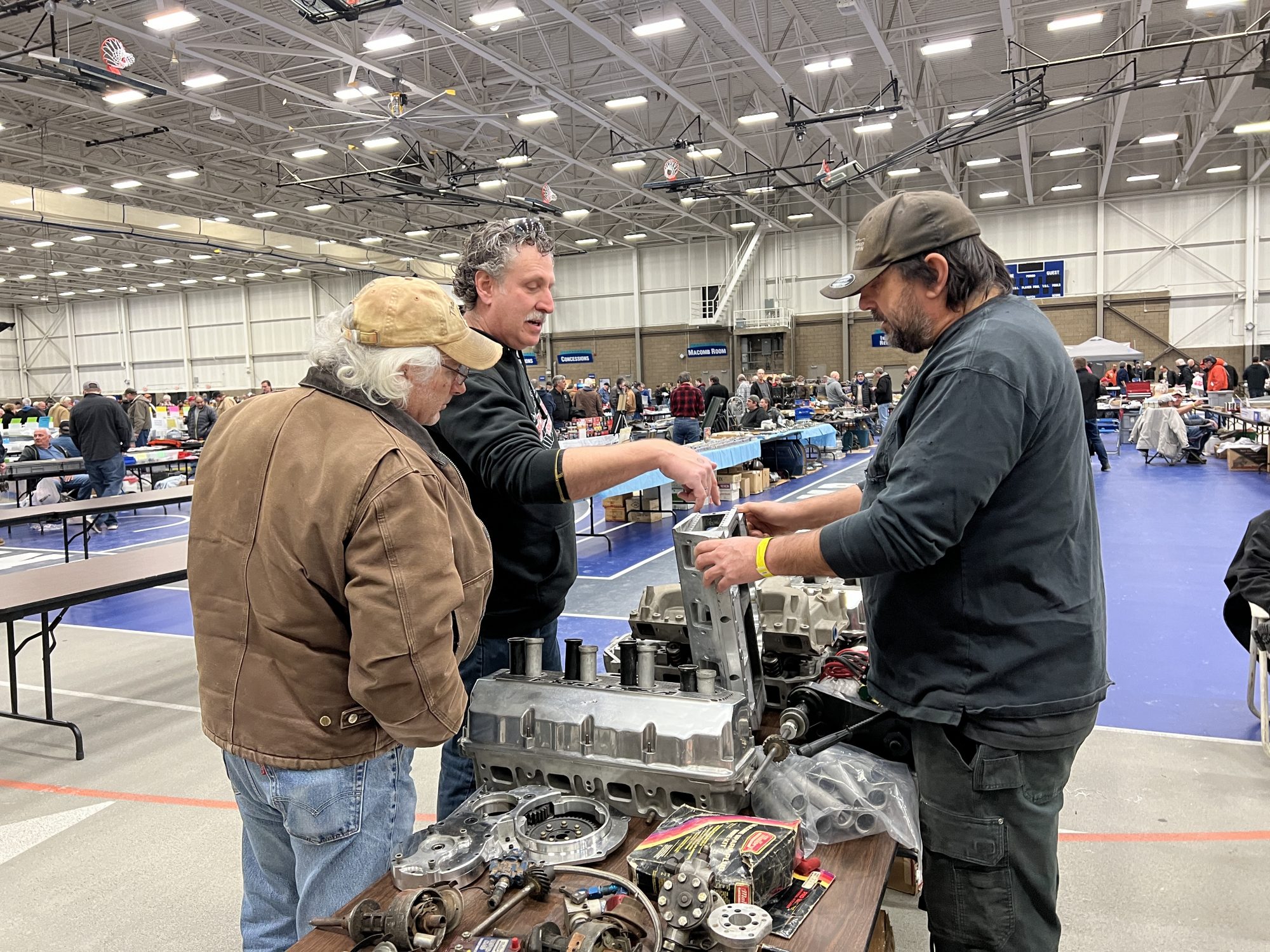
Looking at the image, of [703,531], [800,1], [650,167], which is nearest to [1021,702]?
[703,531]

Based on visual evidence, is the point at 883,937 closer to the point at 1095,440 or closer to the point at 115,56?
the point at 115,56

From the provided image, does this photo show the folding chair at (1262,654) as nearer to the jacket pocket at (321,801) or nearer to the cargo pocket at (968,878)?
the cargo pocket at (968,878)

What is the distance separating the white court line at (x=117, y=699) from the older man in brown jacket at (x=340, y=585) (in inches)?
141

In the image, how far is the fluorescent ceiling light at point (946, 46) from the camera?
12.1 meters

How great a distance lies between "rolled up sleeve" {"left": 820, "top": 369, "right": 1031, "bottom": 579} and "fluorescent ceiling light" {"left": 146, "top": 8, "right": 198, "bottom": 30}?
11370 millimetres

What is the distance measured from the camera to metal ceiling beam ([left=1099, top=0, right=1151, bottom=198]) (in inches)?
465

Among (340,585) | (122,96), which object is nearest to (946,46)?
(122,96)

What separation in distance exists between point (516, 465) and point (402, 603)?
20.3 inches

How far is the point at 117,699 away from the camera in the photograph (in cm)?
468

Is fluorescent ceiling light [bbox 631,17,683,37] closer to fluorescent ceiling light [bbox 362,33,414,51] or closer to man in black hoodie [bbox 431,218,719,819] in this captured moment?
fluorescent ceiling light [bbox 362,33,414,51]

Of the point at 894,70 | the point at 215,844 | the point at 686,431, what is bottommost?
the point at 215,844

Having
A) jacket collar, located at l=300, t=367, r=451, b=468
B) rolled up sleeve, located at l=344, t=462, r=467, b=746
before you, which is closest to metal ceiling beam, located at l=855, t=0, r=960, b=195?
jacket collar, located at l=300, t=367, r=451, b=468

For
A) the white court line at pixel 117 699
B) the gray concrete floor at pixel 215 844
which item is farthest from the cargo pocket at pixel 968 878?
the white court line at pixel 117 699

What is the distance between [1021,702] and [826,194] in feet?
81.6
